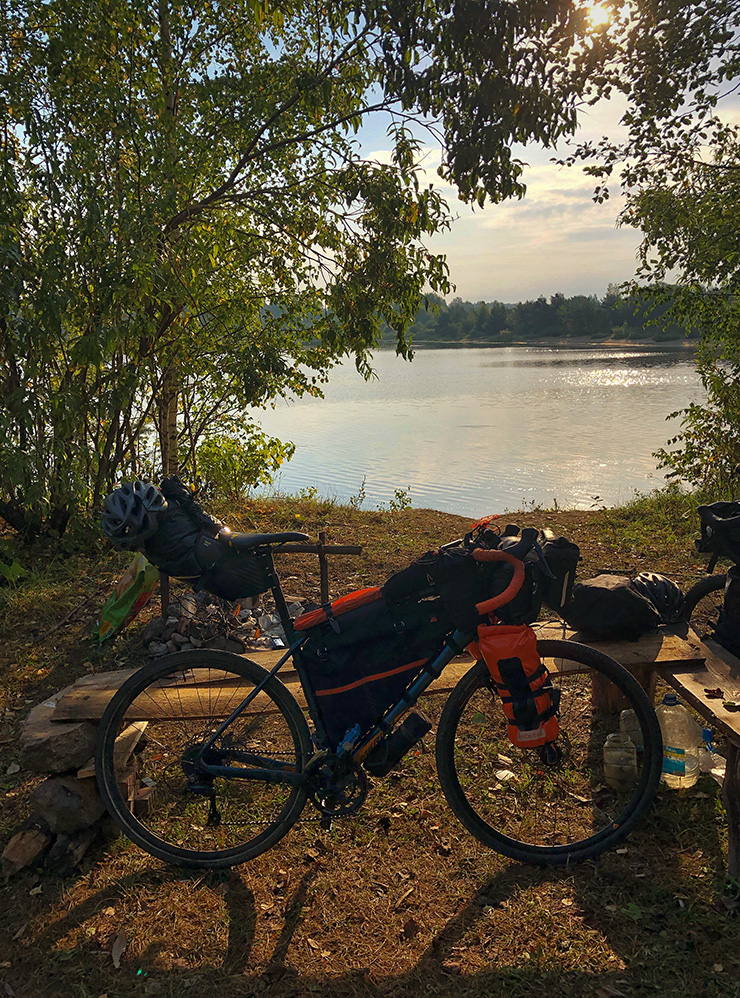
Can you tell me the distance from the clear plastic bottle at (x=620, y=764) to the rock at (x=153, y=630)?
141 inches

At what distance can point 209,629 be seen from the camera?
542 cm

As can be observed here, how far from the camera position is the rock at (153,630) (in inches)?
214

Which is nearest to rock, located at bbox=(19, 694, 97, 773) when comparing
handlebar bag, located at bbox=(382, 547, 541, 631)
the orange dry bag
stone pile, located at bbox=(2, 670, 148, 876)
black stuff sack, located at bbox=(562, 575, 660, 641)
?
stone pile, located at bbox=(2, 670, 148, 876)

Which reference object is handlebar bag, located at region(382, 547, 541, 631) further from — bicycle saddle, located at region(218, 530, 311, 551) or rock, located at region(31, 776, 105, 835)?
rock, located at region(31, 776, 105, 835)

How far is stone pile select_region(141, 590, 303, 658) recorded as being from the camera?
17.6 ft

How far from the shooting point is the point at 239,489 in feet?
33.9

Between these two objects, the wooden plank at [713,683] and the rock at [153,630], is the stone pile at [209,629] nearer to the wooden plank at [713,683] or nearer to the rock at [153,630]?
the rock at [153,630]

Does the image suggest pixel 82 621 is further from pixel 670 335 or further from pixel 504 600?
pixel 670 335

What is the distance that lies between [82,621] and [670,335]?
255 feet

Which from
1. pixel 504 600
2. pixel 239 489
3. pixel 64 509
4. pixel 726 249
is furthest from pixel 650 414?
pixel 504 600

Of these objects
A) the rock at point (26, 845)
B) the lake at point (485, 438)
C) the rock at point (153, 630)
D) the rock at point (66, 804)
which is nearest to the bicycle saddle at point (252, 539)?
the rock at point (66, 804)

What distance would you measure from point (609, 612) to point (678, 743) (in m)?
0.84

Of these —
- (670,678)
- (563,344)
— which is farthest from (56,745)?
(563,344)

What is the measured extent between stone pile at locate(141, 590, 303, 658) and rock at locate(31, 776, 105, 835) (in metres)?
1.95
